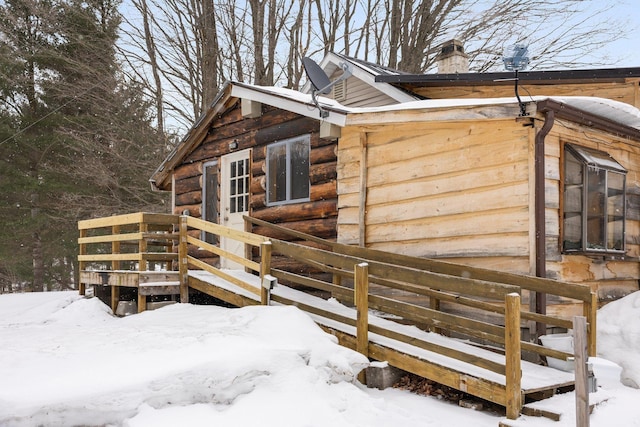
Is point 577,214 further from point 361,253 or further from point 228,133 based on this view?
point 228,133

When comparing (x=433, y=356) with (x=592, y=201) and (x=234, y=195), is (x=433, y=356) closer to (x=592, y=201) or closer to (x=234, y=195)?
(x=592, y=201)

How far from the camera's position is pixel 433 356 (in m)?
5.62

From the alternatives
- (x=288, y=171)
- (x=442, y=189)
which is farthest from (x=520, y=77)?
(x=288, y=171)

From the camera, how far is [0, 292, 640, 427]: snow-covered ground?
4.04 meters

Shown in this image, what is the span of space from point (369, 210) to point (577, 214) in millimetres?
2972

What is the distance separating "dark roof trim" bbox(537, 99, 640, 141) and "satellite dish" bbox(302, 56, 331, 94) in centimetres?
331

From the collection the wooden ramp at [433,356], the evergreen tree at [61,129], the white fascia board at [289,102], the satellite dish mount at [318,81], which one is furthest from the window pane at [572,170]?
the evergreen tree at [61,129]

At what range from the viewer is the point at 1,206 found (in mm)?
21500

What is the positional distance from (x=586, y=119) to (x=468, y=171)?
1.68 m

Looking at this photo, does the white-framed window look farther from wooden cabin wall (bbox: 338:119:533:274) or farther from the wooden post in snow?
the wooden post in snow

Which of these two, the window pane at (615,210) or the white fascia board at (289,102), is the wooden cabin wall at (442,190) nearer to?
the white fascia board at (289,102)

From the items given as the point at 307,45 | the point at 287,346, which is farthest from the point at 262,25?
the point at 287,346

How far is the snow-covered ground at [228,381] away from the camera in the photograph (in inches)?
159

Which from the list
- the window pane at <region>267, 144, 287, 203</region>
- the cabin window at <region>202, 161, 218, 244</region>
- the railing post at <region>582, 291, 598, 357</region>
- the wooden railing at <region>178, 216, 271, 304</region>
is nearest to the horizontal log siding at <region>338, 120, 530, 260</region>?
the railing post at <region>582, 291, 598, 357</region>
